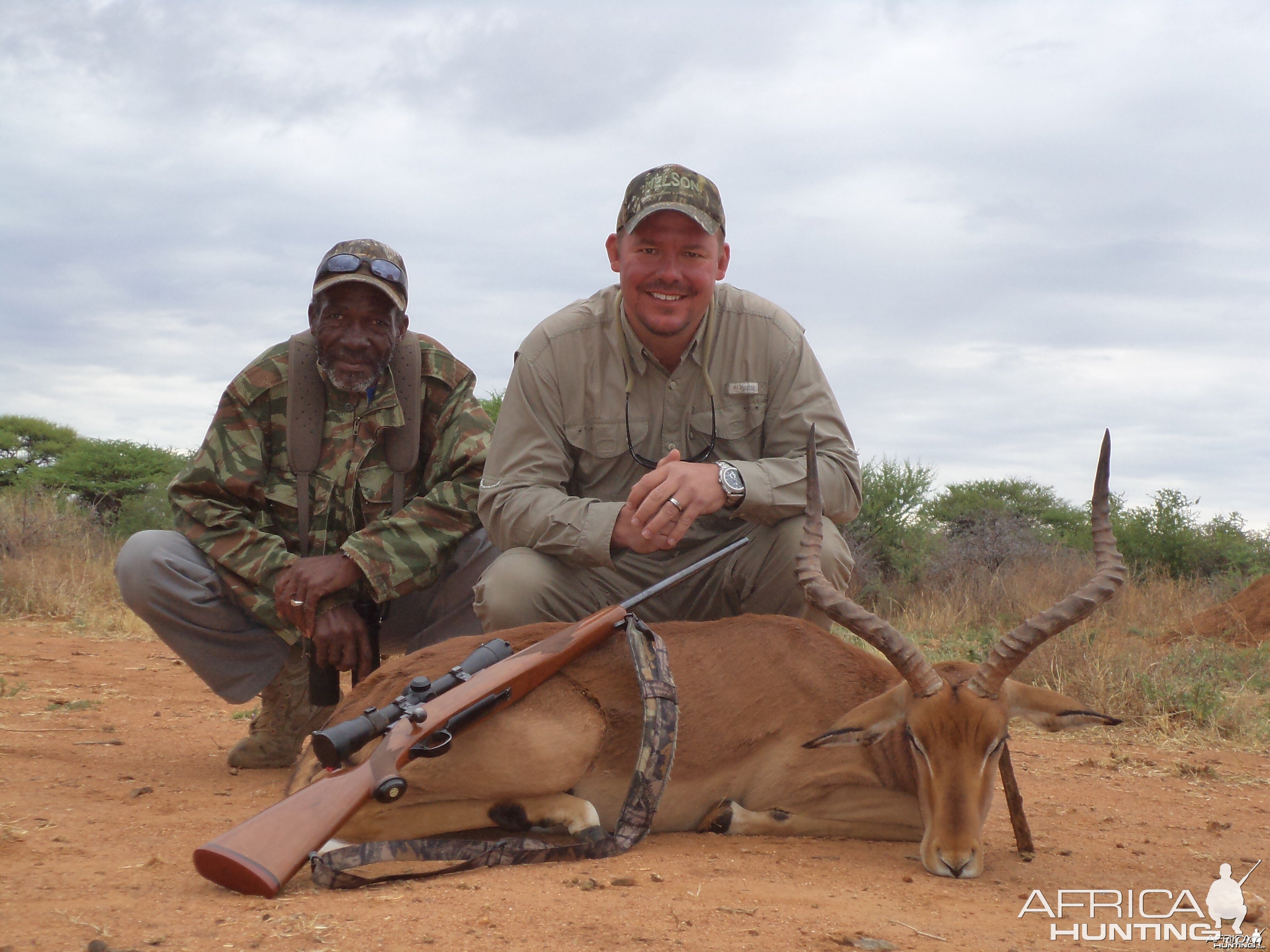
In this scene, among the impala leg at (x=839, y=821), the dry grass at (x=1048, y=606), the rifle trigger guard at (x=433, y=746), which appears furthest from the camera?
the dry grass at (x=1048, y=606)

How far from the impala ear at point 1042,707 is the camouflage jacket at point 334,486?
2805 mm

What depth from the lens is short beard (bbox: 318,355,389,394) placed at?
18.7 ft

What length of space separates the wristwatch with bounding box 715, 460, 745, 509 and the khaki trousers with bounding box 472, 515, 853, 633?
1.34 feet

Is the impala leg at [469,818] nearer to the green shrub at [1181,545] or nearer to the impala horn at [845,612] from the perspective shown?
the impala horn at [845,612]

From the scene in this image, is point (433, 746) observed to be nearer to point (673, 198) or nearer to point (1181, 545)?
point (673, 198)

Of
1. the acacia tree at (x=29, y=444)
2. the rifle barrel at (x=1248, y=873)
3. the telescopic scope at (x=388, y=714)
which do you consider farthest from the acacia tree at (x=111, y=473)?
the rifle barrel at (x=1248, y=873)

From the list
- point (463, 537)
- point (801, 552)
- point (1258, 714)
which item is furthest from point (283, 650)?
point (1258, 714)

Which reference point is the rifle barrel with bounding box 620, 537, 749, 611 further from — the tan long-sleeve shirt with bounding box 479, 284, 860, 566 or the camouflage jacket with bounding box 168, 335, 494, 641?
the camouflage jacket with bounding box 168, 335, 494, 641

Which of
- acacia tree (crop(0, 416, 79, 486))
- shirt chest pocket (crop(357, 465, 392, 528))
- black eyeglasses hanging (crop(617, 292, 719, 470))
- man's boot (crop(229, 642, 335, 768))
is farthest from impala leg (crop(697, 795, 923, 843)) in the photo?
acacia tree (crop(0, 416, 79, 486))

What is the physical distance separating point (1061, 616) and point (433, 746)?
224 cm

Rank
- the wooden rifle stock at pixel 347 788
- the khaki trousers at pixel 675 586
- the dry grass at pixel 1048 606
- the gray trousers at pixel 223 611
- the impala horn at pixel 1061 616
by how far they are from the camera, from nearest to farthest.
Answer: the wooden rifle stock at pixel 347 788 < the impala horn at pixel 1061 616 < the khaki trousers at pixel 675 586 < the gray trousers at pixel 223 611 < the dry grass at pixel 1048 606

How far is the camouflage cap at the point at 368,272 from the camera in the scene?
564 centimetres

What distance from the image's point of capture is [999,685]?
13.3ft

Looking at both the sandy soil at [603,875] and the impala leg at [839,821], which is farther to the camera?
the impala leg at [839,821]
